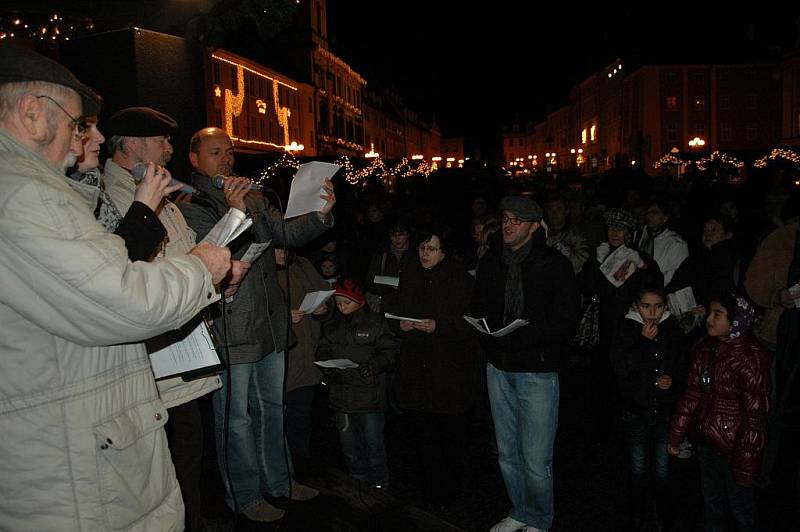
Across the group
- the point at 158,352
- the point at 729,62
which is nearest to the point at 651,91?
the point at 729,62

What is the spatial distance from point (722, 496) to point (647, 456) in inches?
22.1

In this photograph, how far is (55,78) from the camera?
6.70 ft

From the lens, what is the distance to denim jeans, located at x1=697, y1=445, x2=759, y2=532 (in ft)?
13.5

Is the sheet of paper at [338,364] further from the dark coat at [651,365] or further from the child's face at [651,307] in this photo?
the child's face at [651,307]

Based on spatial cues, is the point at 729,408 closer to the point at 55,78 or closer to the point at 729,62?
the point at 55,78

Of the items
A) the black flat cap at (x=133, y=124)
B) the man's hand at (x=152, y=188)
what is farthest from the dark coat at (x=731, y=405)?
the black flat cap at (x=133, y=124)

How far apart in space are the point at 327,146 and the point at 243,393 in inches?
1856

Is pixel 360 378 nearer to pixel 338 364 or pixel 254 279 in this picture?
pixel 338 364

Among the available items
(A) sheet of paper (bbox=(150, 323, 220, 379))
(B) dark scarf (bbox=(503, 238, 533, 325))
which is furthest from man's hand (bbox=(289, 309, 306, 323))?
(A) sheet of paper (bbox=(150, 323, 220, 379))

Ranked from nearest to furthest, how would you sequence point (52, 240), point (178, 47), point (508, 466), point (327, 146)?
1. point (52, 240)
2. point (508, 466)
3. point (178, 47)
4. point (327, 146)

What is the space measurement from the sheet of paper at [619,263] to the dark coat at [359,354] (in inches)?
93.1

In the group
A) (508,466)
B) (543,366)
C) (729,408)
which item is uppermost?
(543,366)

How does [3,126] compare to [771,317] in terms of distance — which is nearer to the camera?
[3,126]

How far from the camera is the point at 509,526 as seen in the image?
4.55 meters
